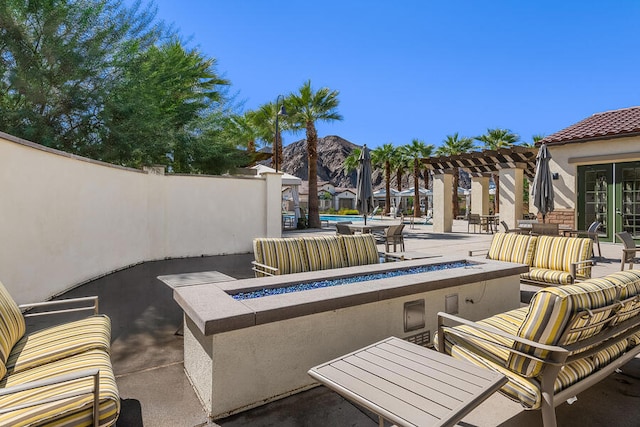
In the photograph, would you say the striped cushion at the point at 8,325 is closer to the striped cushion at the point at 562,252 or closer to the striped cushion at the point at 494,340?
the striped cushion at the point at 494,340

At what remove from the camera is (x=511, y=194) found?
15.6 m

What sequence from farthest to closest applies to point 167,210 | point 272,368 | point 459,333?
1. point 167,210
2. point 272,368
3. point 459,333

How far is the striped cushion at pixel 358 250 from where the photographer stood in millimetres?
5312

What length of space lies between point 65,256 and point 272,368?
18.0 feet

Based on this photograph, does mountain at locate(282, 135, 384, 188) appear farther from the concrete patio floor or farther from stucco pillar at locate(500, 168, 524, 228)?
the concrete patio floor

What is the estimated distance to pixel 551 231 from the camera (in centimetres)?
898

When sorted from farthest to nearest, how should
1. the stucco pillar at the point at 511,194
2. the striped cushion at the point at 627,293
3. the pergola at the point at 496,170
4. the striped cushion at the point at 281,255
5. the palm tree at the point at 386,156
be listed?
the palm tree at the point at 386,156 < the stucco pillar at the point at 511,194 < the pergola at the point at 496,170 < the striped cushion at the point at 281,255 < the striped cushion at the point at 627,293

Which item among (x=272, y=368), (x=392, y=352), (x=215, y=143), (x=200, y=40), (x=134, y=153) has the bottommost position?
(x=272, y=368)

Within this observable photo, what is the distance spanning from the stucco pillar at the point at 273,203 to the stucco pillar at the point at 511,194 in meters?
10.6

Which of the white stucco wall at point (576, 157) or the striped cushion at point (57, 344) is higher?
the white stucco wall at point (576, 157)

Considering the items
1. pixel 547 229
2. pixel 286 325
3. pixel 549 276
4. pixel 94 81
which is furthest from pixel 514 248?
pixel 94 81

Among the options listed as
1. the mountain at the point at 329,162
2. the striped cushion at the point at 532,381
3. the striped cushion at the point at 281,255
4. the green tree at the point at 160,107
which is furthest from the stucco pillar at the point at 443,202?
the mountain at the point at 329,162

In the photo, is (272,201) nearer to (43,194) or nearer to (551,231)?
(43,194)

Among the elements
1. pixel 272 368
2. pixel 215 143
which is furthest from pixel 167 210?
pixel 272 368
